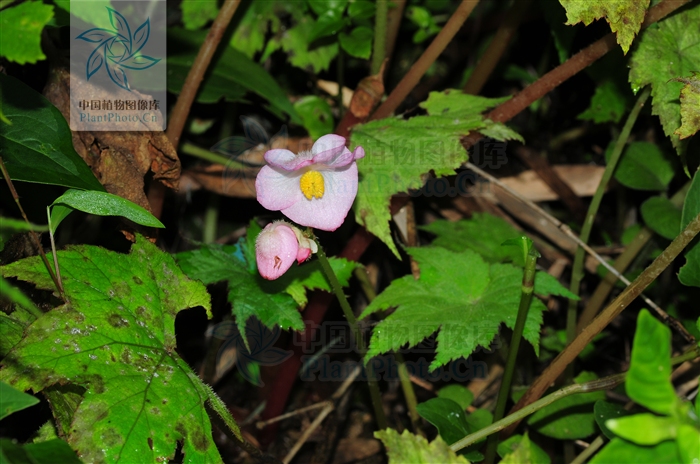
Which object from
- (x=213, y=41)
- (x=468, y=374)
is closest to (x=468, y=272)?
(x=468, y=374)

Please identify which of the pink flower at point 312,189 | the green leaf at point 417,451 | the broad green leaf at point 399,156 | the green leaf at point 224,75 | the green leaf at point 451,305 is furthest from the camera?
the green leaf at point 224,75

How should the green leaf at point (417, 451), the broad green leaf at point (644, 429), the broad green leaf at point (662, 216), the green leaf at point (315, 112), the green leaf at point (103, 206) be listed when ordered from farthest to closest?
the green leaf at point (315, 112), the broad green leaf at point (662, 216), the green leaf at point (103, 206), the green leaf at point (417, 451), the broad green leaf at point (644, 429)

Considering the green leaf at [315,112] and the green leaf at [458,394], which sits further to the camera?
the green leaf at [315,112]

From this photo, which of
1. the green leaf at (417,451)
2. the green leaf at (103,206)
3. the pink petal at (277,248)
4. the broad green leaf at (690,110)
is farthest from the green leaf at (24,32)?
the broad green leaf at (690,110)

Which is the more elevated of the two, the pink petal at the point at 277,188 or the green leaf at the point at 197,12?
the green leaf at the point at 197,12

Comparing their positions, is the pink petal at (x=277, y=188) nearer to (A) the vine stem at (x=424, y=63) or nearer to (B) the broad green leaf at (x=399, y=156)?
(B) the broad green leaf at (x=399, y=156)

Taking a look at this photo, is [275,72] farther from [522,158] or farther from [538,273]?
[538,273]

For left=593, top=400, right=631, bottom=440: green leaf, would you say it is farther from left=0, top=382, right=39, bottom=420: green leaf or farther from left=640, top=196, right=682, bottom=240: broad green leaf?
left=0, top=382, right=39, bottom=420: green leaf
